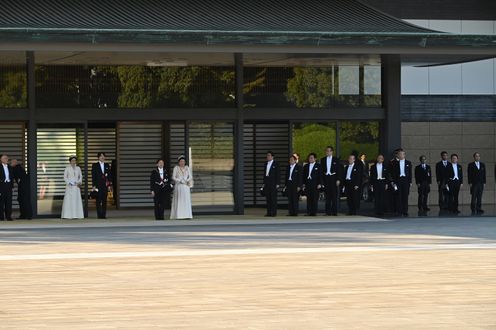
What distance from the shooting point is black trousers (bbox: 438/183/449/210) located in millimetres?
34097

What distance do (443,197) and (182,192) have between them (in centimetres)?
849

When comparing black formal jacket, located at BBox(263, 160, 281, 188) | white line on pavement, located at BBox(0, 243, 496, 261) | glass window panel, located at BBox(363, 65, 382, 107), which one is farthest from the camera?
glass window panel, located at BBox(363, 65, 382, 107)

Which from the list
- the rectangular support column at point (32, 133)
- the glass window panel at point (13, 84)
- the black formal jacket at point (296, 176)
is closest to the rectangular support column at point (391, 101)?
the black formal jacket at point (296, 176)

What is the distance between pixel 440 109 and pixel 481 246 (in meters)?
16.7

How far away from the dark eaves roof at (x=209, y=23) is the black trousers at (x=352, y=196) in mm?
4098

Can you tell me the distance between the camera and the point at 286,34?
2872 cm

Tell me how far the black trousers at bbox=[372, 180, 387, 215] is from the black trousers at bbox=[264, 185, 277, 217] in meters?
2.60

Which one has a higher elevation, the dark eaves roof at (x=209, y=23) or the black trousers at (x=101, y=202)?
the dark eaves roof at (x=209, y=23)

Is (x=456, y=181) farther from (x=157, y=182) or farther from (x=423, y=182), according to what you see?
(x=157, y=182)

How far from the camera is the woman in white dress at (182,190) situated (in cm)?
3086

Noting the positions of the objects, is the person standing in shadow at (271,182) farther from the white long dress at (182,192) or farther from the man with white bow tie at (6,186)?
the man with white bow tie at (6,186)

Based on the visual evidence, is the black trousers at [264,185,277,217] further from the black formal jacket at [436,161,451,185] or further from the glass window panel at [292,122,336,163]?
the black formal jacket at [436,161,451,185]

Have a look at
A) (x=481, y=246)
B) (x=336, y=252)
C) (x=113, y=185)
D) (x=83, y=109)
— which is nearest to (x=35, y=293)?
(x=336, y=252)

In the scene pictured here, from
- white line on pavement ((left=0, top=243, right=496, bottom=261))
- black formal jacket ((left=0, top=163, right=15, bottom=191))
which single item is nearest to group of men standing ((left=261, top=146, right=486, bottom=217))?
black formal jacket ((left=0, top=163, right=15, bottom=191))
